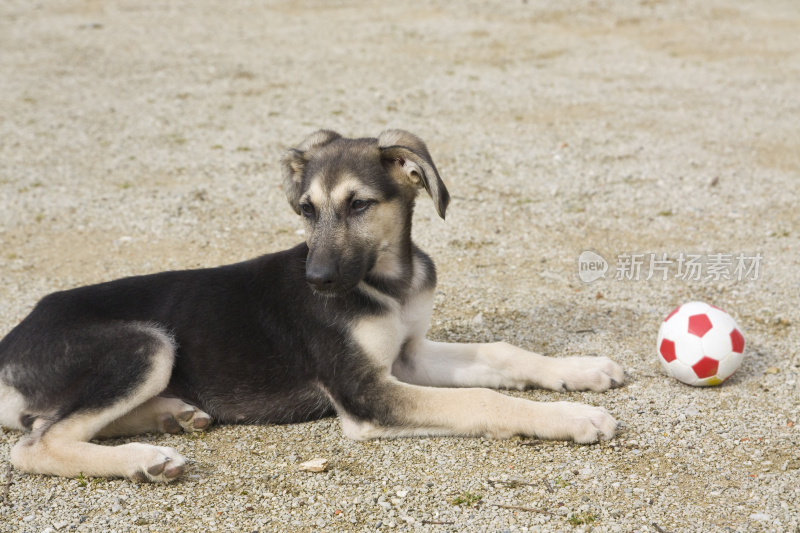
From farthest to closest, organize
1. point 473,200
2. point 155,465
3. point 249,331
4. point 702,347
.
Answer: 1. point 473,200
2. point 702,347
3. point 249,331
4. point 155,465

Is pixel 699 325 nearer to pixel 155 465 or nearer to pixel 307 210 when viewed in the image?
pixel 307 210

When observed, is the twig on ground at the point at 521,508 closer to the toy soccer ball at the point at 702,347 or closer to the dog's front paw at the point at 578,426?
the dog's front paw at the point at 578,426

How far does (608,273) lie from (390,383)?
3089 millimetres

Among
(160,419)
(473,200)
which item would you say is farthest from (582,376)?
(473,200)

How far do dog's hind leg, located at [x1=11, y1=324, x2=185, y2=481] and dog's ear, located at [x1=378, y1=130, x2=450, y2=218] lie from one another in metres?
1.68

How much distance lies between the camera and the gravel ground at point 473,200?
4.30m

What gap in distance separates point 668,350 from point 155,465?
3.12m

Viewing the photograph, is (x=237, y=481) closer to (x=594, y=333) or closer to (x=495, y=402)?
(x=495, y=402)

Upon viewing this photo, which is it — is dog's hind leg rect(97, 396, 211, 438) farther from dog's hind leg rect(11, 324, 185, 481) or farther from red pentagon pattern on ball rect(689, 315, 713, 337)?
red pentagon pattern on ball rect(689, 315, 713, 337)

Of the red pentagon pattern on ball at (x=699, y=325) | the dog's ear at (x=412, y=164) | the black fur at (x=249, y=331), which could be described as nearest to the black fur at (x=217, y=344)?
the black fur at (x=249, y=331)

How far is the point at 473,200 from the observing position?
8.76 metres

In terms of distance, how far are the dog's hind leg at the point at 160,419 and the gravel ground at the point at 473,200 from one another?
0.10 metres

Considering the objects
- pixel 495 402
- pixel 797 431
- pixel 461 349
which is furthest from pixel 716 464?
pixel 461 349

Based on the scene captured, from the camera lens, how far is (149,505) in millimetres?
4301
